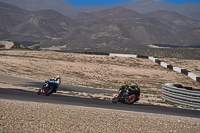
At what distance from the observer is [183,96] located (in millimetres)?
17156

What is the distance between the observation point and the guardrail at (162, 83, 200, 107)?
1659 centimetres

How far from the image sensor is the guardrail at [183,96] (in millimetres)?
16594

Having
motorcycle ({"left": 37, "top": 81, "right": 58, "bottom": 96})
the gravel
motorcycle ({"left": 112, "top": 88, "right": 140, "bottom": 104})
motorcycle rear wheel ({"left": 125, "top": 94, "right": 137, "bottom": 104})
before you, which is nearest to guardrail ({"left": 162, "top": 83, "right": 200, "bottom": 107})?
motorcycle ({"left": 112, "top": 88, "right": 140, "bottom": 104})

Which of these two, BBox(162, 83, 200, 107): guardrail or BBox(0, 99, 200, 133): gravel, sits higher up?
BBox(162, 83, 200, 107): guardrail

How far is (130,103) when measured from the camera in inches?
574

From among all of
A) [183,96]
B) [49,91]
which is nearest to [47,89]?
[49,91]

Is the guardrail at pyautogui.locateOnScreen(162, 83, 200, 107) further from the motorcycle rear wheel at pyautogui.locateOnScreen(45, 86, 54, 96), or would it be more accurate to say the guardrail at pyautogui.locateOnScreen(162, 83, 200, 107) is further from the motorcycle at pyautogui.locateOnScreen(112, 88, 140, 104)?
the motorcycle rear wheel at pyautogui.locateOnScreen(45, 86, 54, 96)

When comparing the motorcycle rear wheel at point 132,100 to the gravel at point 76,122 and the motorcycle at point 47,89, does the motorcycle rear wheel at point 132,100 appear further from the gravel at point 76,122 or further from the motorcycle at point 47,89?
the motorcycle at point 47,89

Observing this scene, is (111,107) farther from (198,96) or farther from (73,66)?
(73,66)

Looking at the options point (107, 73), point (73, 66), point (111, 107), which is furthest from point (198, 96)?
point (73, 66)

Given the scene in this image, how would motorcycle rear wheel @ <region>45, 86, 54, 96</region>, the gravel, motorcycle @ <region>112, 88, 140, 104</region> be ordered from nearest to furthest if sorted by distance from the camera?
the gravel, motorcycle @ <region>112, 88, 140, 104</region>, motorcycle rear wheel @ <region>45, 86, 54, 96</region>

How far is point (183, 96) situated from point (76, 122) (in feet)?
32.6

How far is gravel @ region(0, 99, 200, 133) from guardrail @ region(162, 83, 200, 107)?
5574 millimetres

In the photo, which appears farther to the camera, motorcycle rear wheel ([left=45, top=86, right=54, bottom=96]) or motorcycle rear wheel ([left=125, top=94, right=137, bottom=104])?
motorcycle rear wheel ([left=45, top=86, right=54, bottom=96])
